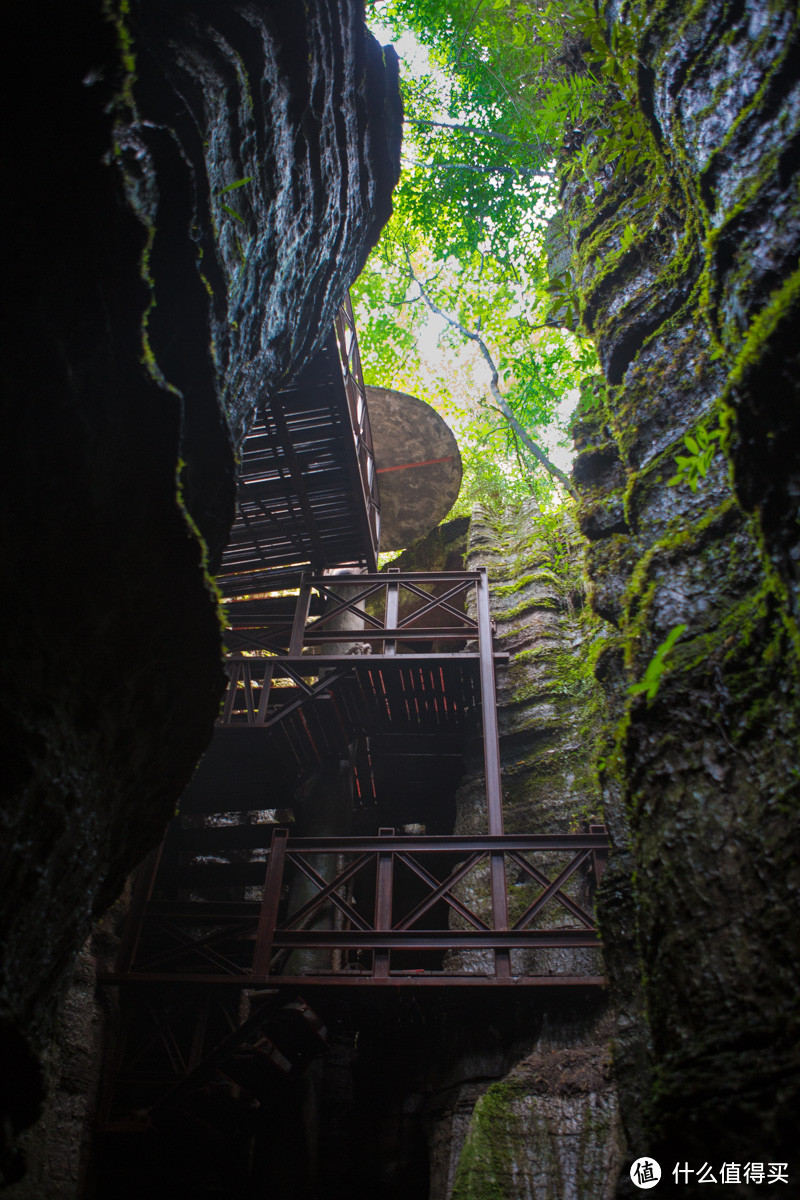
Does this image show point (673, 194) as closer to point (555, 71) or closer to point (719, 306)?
point (719, 306)

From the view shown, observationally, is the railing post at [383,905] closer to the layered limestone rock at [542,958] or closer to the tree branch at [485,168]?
the layered limestone rock at [542,958]

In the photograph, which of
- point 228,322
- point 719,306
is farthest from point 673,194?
point 228,322

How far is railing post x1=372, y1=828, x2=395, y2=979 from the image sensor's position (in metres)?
6.28

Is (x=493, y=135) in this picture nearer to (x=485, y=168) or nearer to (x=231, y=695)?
(x=485, y=168)

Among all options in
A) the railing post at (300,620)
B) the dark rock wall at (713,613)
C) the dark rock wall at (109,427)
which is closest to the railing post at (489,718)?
the railing post at (300,620)

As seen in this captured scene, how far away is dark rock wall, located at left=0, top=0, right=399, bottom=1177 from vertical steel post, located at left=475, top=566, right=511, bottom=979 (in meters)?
4.03

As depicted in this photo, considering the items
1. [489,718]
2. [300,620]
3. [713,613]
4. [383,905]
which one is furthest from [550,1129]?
[300,620]

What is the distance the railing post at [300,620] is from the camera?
29.6ft

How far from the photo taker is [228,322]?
3.41 meters

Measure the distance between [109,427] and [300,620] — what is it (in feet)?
23.0

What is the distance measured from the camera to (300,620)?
9305 millimetres

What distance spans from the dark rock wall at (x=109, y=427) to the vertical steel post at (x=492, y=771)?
4032mm

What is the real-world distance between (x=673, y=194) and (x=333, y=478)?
612 cm

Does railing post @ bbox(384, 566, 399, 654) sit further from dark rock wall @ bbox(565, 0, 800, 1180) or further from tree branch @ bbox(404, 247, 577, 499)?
dark rock wall @ bbox(565, 0, 800, 1180)
